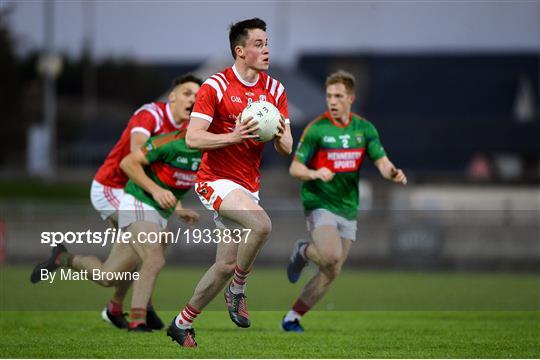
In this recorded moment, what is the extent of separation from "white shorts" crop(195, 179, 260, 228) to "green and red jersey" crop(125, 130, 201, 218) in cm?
180

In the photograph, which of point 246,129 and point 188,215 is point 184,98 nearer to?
point 188,215

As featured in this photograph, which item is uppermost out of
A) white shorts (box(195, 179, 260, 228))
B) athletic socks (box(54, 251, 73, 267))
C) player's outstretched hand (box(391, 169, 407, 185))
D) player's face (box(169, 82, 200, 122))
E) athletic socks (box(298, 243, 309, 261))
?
player's face (box(169, 82, 200, 122))

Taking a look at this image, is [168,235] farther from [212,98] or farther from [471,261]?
[471,261]

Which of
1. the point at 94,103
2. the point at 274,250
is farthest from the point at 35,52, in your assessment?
the point at 274,250

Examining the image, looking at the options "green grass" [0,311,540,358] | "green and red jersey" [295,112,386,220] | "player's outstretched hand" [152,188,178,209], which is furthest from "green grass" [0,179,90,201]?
"player's outstretched hand" [152,188,178,209]

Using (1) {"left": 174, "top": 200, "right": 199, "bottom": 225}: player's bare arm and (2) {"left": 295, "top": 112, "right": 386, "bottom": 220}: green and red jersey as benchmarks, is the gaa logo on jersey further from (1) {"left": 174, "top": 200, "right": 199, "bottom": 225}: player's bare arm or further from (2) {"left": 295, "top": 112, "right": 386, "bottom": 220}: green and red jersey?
(1) {"left": 174, "top": 200, "right": 199, "bottom": 225}: player's bare arm

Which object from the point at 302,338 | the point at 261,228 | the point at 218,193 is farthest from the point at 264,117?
the point at 302,338

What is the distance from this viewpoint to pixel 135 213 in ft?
37.6

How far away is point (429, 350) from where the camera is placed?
984 centimetres

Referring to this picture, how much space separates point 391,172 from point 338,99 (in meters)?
1.09

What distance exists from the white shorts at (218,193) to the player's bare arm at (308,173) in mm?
1852

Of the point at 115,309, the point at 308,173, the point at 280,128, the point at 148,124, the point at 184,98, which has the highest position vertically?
the point at 280,128

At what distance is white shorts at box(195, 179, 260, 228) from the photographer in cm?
937

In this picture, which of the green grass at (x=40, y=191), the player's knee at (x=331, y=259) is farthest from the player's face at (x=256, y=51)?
the green grass at (x=40, y=191)
